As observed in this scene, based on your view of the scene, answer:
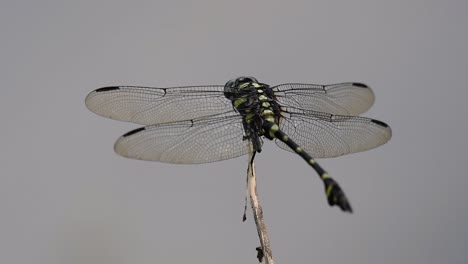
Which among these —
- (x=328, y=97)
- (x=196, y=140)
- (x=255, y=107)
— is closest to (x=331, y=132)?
(x=328, y=97)

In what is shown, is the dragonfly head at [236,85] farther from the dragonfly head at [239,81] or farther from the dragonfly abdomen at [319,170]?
the dragonfly abdomen at [319,170]

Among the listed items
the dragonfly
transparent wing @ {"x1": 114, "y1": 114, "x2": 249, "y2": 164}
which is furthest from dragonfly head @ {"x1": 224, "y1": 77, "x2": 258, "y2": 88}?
transparent wing @ {"x1": 114, "y1": 114, "x2": 249, "y2": 164}

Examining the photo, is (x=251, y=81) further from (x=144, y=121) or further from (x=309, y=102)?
(x=144, y=121)

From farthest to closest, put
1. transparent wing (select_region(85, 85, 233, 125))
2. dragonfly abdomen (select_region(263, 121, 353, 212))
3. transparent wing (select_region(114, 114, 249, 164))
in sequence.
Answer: transparent wing (select_region(85, 85, 233, 125)) < transparent wing (select_region(114, 114, 249, 164)) < dragonfly abdomen (select_region(263, 121, 353, 212))

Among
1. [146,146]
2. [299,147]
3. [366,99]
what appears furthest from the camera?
[366,99]

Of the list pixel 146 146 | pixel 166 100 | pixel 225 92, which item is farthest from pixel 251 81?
pixel 146 146

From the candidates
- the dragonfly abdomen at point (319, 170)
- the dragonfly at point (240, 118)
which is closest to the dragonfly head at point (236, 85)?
the dragonfly at point (240, 118)

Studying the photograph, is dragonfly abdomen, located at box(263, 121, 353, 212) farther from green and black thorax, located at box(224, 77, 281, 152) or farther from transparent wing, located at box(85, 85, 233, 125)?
transparent wing, located at box(85, 85, 233, 125)

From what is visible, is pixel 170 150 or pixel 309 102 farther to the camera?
pixel 309 102
